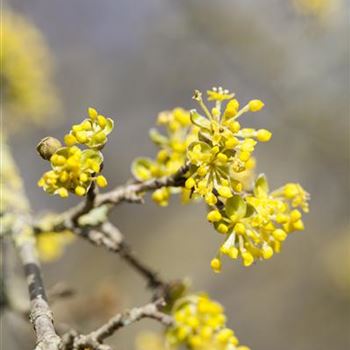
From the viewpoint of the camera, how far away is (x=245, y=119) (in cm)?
545

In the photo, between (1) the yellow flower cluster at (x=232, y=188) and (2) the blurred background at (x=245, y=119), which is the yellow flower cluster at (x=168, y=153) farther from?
(2) the blurred background at (x=245, y=119)

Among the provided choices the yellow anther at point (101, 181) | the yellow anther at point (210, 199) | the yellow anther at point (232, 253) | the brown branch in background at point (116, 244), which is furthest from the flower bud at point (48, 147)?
the brown branch in background at point (116, 244)

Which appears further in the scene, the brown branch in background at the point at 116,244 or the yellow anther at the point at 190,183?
the brown branch in background at the point at 116,244

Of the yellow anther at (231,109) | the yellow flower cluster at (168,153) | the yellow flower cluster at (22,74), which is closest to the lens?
the yellow anther at (231,109)

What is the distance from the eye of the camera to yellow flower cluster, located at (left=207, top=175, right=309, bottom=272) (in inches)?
51.6

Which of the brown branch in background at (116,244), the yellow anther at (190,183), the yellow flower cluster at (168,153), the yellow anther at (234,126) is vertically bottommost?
the yellow anther at (190,183)

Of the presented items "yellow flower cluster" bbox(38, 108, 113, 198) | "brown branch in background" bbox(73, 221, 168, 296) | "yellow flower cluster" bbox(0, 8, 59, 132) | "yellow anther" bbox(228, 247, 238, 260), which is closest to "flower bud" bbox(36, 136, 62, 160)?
"yellow flower cluster" bbox(38, 108, 113, 198)

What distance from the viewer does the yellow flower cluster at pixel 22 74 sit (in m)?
3.16

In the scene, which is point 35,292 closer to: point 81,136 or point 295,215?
point 81,136

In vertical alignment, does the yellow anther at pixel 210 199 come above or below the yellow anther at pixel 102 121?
below

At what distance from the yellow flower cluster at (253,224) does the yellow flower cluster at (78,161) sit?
0.27 meters

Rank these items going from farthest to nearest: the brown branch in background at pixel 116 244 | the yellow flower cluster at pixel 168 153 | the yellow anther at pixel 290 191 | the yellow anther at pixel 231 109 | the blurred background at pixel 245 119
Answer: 1. the blurred background at pixel 245 119
2. the brown branch in background at pixel 116 244
3. the yellow flower cluster at pixel 168 153
4. the yellow anther at pixel 290 191
5. the yellow anther at pixel 231 109

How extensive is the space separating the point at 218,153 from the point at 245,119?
4192 millimetres

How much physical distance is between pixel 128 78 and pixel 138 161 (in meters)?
4.80
